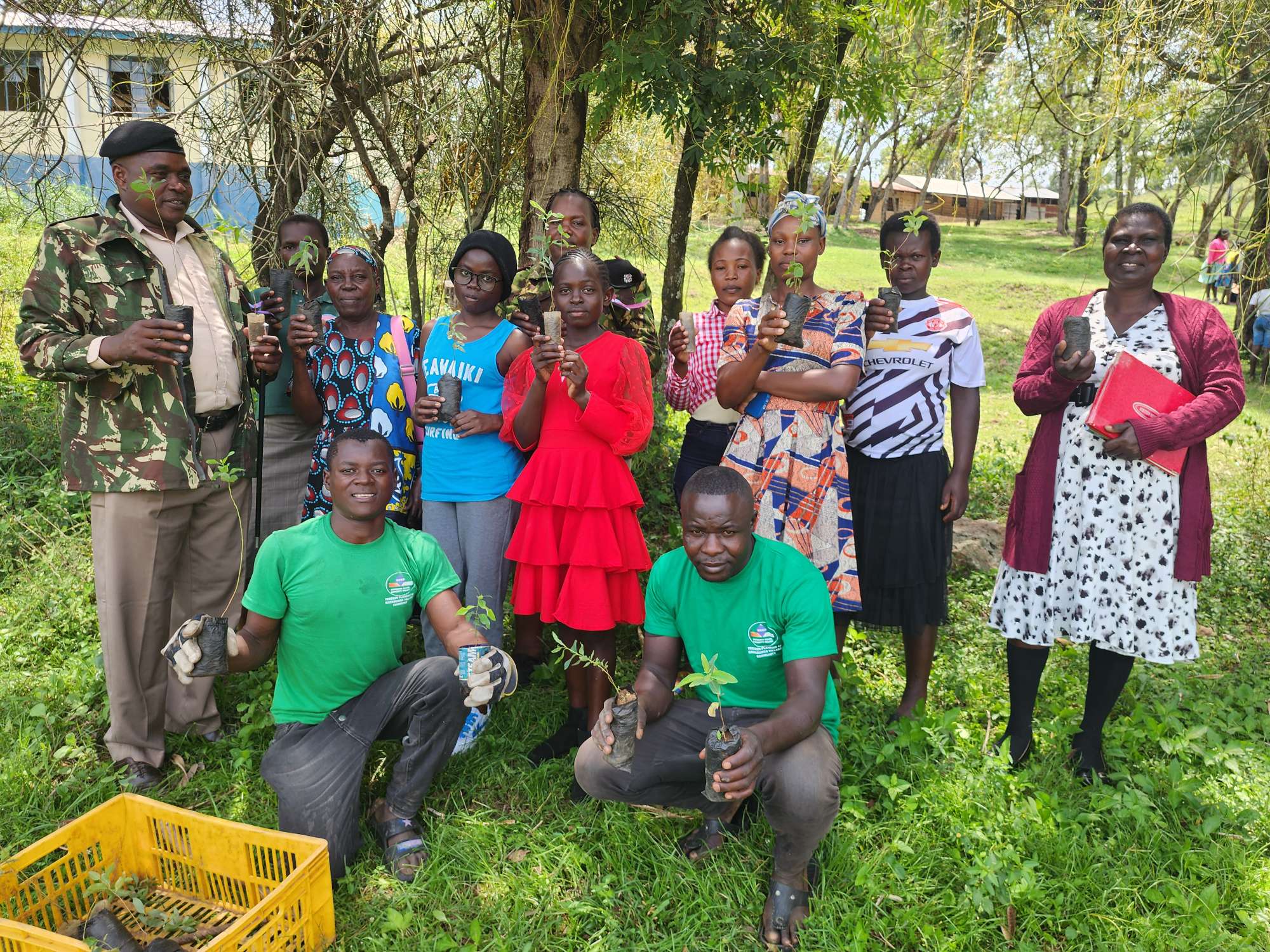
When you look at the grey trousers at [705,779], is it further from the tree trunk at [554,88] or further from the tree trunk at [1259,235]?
the tree trunk at [1259,235]

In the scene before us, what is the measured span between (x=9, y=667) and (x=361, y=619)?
2.12m

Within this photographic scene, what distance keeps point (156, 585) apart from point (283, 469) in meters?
0.80

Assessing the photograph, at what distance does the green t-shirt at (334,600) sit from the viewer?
9.33ft

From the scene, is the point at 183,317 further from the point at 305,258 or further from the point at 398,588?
the point at 398,588

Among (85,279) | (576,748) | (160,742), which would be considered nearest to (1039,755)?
(576,748)

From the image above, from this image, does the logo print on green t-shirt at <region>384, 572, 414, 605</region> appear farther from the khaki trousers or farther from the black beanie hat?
the black beanie hat

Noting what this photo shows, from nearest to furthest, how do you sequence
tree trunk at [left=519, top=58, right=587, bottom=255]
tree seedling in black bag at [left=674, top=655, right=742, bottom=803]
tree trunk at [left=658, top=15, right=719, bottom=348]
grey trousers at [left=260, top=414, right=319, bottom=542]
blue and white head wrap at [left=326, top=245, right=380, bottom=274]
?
tree seedling in black bag at [left=674, top=655, right=742, bottom=803], blue and white head wrap at [left=326, top=245, right=380, bottom=274], grey trousers at [left=260, top=414, right=319, bottom=542], tree trunk at [left=658, top=15, right=719, bottom=348], tree trunk at [left=519, top=58, right=587, bottom=255]

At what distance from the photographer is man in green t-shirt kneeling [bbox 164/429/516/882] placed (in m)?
2.80

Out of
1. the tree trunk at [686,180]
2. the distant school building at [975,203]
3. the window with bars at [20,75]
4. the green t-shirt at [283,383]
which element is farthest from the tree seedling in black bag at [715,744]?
the distant school building at [975,203]

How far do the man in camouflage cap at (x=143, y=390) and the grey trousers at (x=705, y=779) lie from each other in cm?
177

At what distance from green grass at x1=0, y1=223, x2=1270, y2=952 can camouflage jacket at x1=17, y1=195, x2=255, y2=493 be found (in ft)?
3.39

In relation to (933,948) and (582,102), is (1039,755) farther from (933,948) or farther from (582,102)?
(582,102)

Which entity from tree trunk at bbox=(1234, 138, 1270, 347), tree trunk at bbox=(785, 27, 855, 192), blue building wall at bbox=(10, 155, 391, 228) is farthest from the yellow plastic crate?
tree trunk at bbox=(1234, 138, 1270, 347)

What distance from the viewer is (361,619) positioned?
2.91 metres
